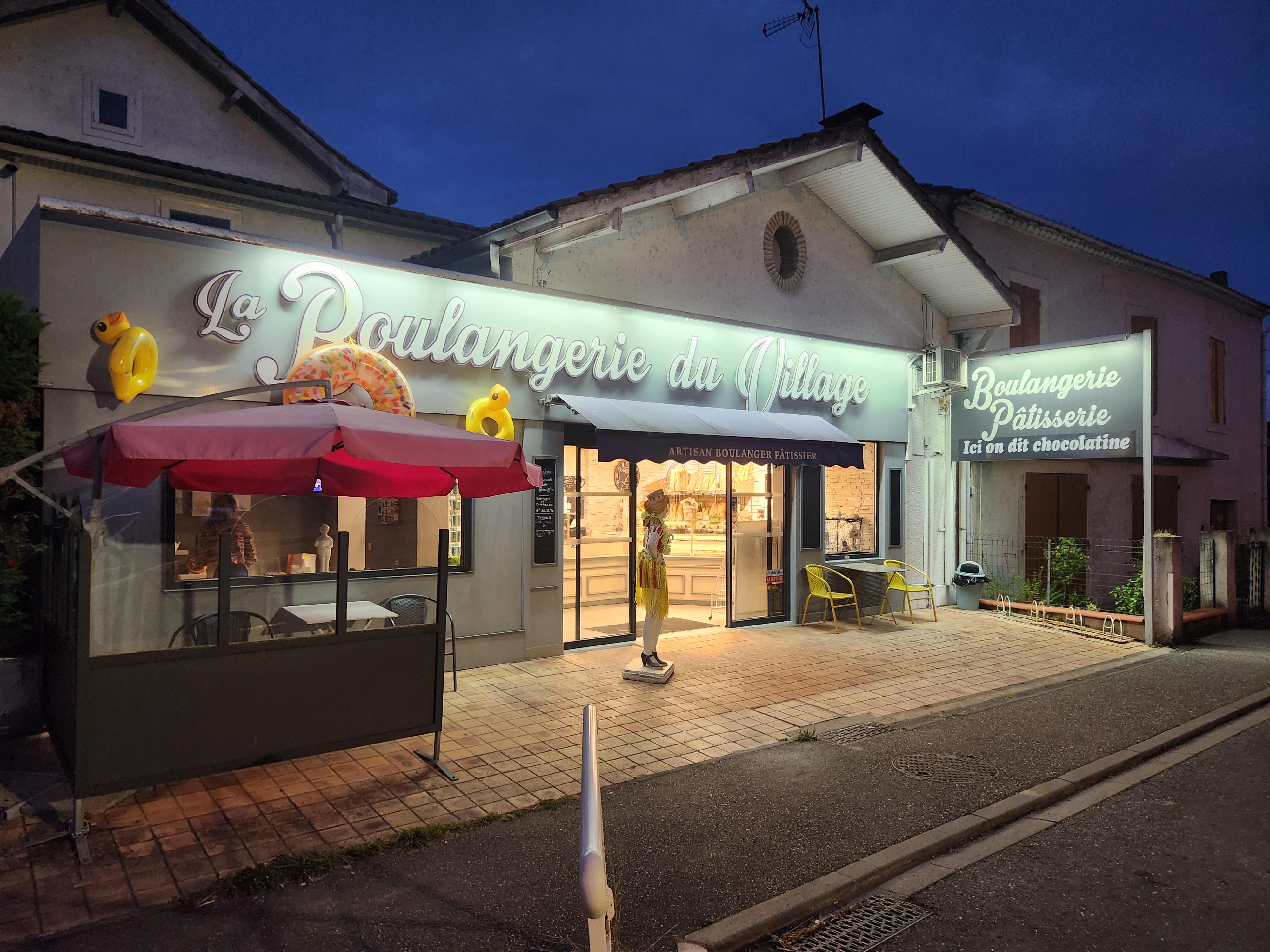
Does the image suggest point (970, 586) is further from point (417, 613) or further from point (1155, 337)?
point (417, 613)

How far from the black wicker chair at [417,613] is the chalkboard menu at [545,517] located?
1240 millimetres

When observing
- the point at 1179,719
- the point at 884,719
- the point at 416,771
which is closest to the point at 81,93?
the point at 416,771

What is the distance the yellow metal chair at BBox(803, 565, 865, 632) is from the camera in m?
11.0

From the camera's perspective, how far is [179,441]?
462 cm

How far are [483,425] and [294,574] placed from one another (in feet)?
8.41

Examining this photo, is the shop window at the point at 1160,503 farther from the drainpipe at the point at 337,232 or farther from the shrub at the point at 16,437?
the shrub at the point at 16,437

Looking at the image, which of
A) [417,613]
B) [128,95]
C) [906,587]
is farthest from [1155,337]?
[128,95]

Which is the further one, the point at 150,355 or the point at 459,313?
the point at 459,313

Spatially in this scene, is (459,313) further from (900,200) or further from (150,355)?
(900,200)

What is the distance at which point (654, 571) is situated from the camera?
26.2 ft

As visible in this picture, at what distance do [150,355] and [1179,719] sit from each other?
9.48 metres

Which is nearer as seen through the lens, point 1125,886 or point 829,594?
point 1125,886

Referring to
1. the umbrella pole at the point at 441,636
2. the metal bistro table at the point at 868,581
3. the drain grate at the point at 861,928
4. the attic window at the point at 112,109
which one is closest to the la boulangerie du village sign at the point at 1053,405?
the metal bistro table at the point at 868,581

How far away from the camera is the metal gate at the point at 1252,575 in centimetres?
1302
